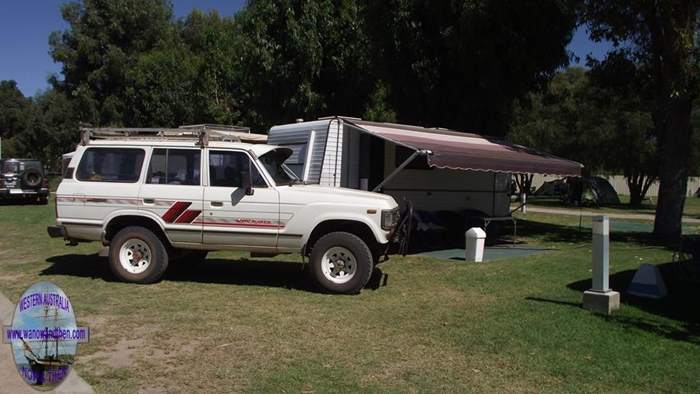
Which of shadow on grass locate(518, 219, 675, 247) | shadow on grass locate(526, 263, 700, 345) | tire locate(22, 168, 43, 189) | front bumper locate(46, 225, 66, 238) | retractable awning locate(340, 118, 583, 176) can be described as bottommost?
shadow on grass locate(526, 263, 700, 345)

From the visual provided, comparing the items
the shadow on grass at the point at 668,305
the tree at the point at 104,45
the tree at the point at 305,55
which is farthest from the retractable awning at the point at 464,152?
the tree at the point at 104,45

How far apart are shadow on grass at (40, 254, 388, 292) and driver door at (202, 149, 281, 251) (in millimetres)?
848

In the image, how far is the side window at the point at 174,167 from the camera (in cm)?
865

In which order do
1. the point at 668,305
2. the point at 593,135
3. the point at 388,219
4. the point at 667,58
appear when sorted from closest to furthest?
the point at 668,305
the point at 388,219
the point at 667,58
the point at 593,135

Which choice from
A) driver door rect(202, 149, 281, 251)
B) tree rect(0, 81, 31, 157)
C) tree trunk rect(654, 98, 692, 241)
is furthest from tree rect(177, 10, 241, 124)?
tree rect(0, 81, 31, 157)

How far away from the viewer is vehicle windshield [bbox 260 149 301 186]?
339 inches

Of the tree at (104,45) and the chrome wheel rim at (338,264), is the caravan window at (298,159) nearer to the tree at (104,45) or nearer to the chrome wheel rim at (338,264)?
the chrome wheel rim at (338,264)

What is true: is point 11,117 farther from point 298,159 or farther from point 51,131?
point 298,159

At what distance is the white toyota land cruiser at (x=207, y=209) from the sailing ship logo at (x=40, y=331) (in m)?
4.24

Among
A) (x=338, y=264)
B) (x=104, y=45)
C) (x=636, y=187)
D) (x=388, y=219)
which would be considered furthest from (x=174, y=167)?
(x=636, y=187)

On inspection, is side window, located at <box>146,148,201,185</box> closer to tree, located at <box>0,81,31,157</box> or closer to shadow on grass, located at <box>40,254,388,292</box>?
shadow on grass, located at <box>40,254,388,292</box>

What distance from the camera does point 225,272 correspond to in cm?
1004

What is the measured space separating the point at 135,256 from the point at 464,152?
5.96 meters

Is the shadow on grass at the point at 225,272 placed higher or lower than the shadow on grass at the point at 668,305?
lower
